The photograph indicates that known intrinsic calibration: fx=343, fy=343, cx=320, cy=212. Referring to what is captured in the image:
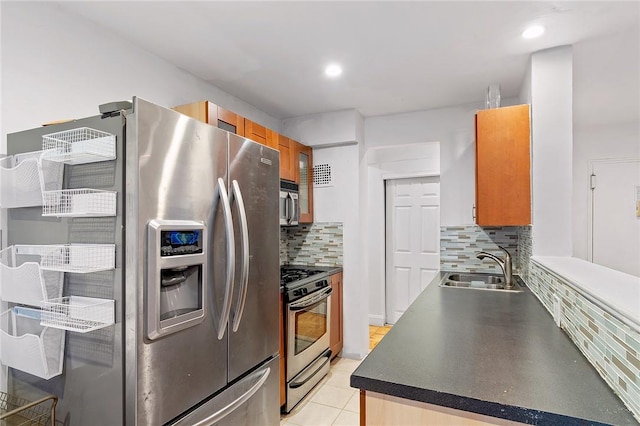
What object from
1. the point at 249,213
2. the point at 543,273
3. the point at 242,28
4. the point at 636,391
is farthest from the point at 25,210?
the point at 543,273

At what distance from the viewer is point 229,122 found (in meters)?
2.37

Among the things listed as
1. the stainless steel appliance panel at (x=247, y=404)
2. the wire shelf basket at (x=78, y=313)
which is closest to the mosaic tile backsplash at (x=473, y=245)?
the stainless steel appliance panel at (x=247, y=404)

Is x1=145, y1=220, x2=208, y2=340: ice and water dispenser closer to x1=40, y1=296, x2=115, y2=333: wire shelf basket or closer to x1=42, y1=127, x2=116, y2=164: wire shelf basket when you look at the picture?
x1=40, y1=296, x2=115, y2=333: wire shelf basket

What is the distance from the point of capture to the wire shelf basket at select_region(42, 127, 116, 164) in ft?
3.98

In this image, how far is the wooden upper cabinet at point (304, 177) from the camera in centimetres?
333

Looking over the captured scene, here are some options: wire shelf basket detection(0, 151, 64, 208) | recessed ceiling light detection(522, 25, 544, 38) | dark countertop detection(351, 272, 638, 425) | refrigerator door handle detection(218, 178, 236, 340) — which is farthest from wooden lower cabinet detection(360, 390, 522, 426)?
recessed ceiling light detection(522, 25, 544, 38)

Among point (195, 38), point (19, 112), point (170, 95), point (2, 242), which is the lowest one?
point (2, 242)

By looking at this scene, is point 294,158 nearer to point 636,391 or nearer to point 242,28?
point 242,28

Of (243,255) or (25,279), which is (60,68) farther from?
(243,255)

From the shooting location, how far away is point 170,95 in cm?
228

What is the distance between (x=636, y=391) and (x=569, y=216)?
58.9 inches

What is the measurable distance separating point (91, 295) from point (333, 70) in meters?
2.01

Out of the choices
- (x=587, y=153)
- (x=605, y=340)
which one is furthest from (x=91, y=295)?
(x=587, y=153)

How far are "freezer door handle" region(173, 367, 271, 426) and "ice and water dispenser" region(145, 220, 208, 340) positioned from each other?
369 mm
